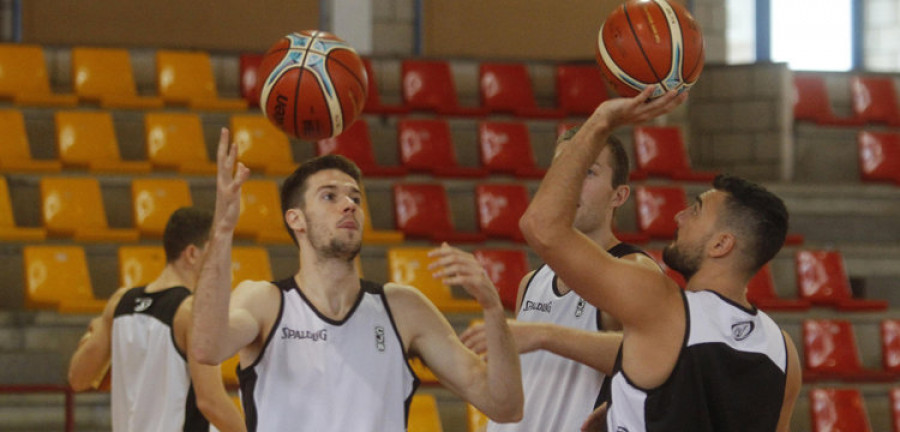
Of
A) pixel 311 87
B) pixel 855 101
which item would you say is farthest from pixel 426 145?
pixel 311 87

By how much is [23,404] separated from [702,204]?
465 cm

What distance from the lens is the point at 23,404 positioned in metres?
6.73

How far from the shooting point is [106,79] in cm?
950

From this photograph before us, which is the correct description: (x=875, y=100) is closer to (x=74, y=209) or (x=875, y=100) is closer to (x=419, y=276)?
(x=419, y=276)

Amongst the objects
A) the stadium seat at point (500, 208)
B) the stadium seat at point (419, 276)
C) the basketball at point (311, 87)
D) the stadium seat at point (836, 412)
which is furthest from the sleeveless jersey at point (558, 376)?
the stadium seat at point (500, 208)

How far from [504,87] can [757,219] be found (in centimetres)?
722

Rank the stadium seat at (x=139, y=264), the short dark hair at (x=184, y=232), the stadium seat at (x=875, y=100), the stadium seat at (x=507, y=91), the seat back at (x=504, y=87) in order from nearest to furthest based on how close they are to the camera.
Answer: the short dark hair at (x=184, y=232), the stadium seat at (x=139, y=264), the stadium seat at (x=507, y=91), the seat back at (x=504, y=87), the stadium seat at (x=875, y=100)

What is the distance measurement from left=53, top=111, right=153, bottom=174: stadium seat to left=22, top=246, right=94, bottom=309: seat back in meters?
1.15

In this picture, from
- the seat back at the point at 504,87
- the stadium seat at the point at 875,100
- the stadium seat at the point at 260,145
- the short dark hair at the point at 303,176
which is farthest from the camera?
the stadium seat at the point at 875,100

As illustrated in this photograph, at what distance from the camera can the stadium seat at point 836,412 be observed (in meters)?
6.79

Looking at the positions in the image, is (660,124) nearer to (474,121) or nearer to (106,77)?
(474,121)

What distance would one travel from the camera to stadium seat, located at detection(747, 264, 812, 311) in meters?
8.33

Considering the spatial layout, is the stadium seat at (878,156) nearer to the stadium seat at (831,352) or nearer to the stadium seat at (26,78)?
the stadium seat at (831,352)

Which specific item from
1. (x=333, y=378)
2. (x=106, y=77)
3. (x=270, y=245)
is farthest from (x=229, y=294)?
(x=106, y=77)
